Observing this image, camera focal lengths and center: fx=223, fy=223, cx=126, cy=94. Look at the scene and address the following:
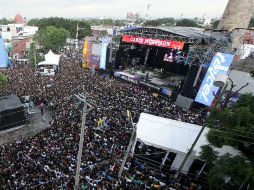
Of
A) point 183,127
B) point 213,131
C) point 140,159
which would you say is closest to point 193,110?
point 183,127

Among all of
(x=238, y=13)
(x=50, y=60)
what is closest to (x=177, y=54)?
(x=238, y=13)

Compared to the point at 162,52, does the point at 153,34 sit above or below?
above

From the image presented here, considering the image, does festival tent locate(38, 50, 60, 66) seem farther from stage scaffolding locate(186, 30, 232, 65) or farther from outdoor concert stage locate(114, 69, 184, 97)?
stage scaffolding locate(186, 30, 232, 65)

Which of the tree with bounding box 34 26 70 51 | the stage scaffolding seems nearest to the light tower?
the stage scaffolding

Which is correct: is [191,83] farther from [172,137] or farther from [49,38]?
[49,38]

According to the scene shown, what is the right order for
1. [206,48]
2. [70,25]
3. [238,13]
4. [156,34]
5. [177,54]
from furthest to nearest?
[70,25] → [177,54] → [238,13] → [156,34] → [206,48]

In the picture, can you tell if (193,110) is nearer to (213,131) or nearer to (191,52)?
(191,52)

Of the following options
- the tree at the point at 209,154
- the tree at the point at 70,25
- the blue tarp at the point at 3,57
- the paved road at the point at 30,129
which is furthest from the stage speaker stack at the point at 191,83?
the tree at the point at 70,25
